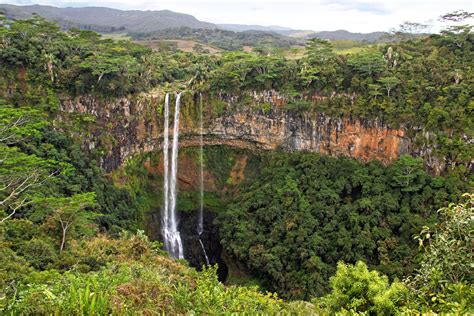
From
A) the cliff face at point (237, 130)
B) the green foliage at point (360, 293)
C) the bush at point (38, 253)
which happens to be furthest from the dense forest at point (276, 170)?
the green foliage at point (360, 293)

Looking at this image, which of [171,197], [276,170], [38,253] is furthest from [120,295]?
[171,197]

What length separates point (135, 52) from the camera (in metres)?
31.5

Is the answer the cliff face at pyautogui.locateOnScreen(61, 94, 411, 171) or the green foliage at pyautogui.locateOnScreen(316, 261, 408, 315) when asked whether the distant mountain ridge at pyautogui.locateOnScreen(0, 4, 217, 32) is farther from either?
the green foliage at pyautogui.locateOnScreen(316, 261, 408, 315)

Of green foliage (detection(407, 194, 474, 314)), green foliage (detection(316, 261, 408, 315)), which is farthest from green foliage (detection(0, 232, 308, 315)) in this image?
green foliage (detection(407, 194, 474, 314))

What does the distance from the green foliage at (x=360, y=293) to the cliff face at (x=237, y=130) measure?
54.8ft

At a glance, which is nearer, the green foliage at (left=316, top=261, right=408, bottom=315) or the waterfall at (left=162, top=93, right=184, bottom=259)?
the green foliage at (left=316, top=261, right=408, bottom=315)

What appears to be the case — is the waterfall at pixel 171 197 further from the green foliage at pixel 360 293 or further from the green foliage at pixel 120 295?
the green foliage at pixel 360 293

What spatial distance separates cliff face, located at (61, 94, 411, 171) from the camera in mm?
24812

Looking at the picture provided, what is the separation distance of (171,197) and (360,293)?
21.1 m

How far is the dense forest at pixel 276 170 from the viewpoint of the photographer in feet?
49.6

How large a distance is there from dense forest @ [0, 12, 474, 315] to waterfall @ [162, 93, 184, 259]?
60.3 inches

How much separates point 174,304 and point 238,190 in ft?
69.0

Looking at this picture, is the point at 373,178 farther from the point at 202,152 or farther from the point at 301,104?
the point at 202,152

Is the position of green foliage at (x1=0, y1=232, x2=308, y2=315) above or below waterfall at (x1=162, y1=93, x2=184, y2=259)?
above
